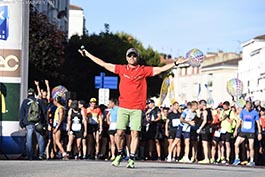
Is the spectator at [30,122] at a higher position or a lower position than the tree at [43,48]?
lower

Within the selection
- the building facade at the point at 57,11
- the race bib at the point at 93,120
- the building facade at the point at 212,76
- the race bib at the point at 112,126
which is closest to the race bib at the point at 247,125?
the race bib at the point at 112,126

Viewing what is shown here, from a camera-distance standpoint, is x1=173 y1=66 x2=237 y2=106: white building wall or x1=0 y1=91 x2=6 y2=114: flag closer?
x1=0 y1=91 x2=6 y2=114: flag

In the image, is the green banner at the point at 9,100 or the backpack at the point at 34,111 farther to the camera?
the backpack at the point at 34,111

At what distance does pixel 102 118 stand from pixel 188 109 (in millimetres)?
2640

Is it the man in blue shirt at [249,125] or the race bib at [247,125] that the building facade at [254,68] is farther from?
the race bib at [247,125]

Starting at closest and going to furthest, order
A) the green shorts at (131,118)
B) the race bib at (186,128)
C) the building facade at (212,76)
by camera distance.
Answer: the green shorts at (131,118)
the race bib at (186,128)
the building facade at (212,76)

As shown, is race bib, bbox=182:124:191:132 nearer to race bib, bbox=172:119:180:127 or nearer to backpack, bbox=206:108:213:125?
race bib, bbox=172:119:180:127

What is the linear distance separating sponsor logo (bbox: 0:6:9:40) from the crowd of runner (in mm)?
3392

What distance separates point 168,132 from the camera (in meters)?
24.8

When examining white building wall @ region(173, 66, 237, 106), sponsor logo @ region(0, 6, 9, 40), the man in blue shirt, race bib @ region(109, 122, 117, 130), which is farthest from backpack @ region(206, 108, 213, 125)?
white building wall @ region(173, 66, 237, 106)

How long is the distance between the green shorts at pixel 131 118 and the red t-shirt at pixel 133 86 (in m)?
0.08

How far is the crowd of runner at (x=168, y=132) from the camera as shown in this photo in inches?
917

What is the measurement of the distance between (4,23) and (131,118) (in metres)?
5.71

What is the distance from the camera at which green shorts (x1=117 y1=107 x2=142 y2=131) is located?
594 inches
